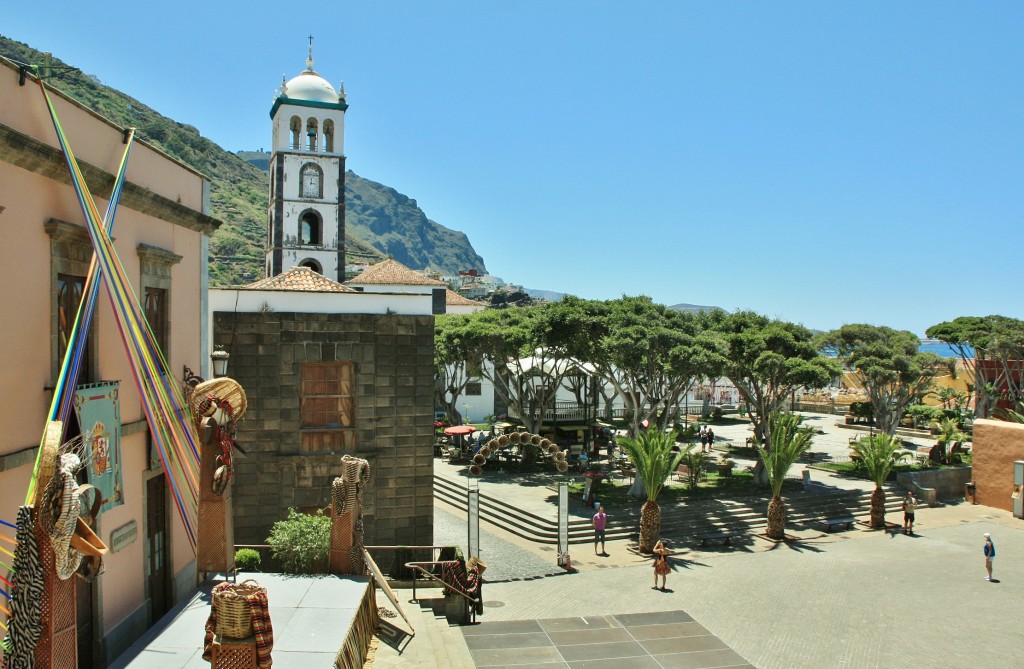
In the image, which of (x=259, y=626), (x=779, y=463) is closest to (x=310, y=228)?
(x=779, y=463)

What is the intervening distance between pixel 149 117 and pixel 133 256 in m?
108

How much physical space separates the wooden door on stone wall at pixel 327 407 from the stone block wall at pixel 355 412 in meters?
0.17

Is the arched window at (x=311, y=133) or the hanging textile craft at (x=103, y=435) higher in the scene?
the arched window at (x=311, y=133)

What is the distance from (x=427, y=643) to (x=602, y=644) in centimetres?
423

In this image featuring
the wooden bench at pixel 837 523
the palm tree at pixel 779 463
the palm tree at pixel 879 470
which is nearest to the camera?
the palm tree at pixel 779 463

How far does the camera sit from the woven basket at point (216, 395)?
11773 millimetres

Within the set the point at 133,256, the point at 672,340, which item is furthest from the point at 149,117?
the point at 133,256

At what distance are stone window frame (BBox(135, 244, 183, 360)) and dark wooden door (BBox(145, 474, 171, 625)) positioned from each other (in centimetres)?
224

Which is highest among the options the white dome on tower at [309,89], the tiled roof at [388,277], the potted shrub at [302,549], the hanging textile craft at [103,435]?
the white dome on tower at [309,89]

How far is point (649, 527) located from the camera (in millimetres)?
23109

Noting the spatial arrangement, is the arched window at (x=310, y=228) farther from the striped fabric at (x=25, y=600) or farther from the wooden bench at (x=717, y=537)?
the striped fabric at (x=25, y=600)

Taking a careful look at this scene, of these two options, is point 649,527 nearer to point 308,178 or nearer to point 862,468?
point 862,468

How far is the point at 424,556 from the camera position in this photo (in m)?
18.7

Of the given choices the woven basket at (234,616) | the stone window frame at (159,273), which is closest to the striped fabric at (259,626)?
the woven basket at (234,616)
